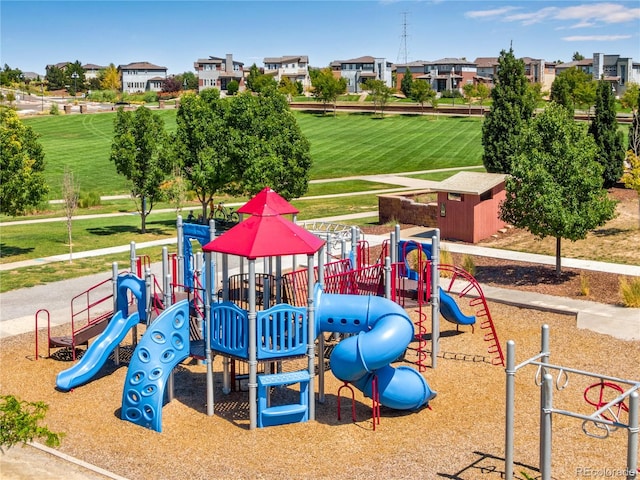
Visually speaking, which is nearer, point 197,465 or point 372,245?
point 197,465

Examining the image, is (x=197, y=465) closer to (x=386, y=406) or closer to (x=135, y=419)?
(x=135, y=419)

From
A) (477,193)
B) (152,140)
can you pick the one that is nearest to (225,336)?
(477,193)

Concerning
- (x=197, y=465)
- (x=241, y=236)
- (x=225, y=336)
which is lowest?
(x=197, y=465)

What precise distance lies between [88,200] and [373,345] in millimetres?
36284

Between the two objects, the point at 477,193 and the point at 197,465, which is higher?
the point at 477,193

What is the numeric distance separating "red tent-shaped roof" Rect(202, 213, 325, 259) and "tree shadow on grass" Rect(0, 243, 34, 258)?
18828mm

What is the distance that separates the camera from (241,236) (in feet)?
53.1

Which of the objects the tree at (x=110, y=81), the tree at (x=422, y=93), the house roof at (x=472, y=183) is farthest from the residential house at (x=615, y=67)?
the house roof at (x=472, y=183)

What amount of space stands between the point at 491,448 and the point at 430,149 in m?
57.4

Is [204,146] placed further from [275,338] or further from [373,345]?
[373,345]

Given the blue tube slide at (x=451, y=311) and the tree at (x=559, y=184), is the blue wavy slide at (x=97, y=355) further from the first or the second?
the tree at (x=559, y=184)

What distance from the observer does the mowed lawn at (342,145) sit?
201 ft

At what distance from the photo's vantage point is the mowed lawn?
6118 centimetres

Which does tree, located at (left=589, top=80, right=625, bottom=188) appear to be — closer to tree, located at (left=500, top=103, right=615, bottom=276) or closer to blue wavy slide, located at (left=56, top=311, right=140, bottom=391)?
tree, located at (left=500, top=103, right=615, bottom=276)
